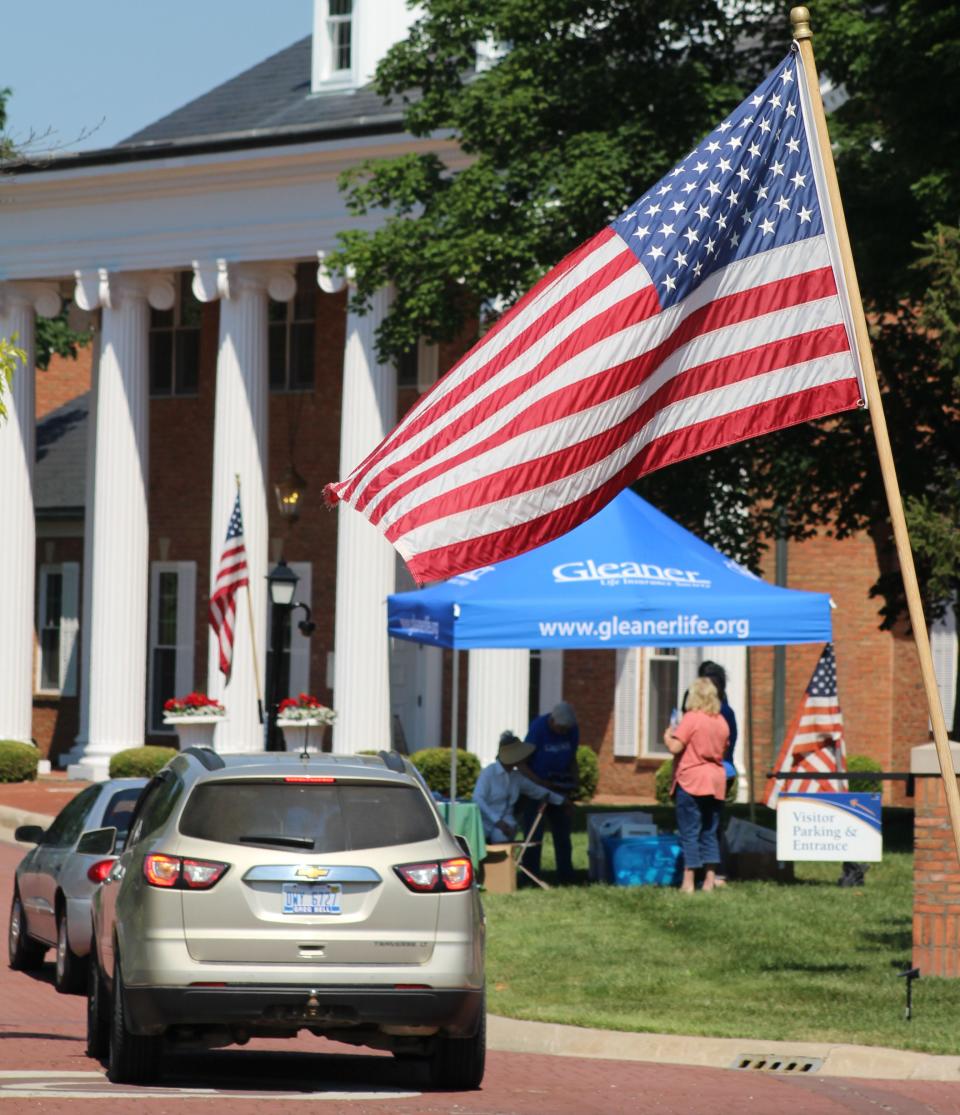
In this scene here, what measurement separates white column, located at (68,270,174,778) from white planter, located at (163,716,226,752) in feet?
5.59

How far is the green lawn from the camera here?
13.0 meters

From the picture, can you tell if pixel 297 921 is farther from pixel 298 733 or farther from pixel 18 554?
pixel 18 554

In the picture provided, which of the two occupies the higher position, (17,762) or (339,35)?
(339,35)

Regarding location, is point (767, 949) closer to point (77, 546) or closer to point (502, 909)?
Answer: point (502, 909)

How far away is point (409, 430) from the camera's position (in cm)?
900

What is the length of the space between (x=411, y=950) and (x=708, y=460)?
16.7 metres

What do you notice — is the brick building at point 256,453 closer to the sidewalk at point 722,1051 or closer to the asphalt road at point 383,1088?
the sidewalk at point 722,1051

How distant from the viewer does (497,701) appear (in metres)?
31.2

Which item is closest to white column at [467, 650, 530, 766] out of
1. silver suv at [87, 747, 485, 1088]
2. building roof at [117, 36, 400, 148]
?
building roof at [117, 36, 400, 148]

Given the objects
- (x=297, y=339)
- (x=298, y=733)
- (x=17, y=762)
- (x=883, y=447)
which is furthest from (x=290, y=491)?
(x=883, y=447)

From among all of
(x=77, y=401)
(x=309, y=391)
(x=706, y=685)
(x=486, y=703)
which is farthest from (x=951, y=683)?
(x=77, y=401)

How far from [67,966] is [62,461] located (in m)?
29.0

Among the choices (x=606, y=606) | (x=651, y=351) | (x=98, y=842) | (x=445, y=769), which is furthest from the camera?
(x=445, y=769)

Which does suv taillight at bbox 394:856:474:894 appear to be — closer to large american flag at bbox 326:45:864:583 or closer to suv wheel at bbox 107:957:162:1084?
suv wheel at bbox 107:957:162:1084
